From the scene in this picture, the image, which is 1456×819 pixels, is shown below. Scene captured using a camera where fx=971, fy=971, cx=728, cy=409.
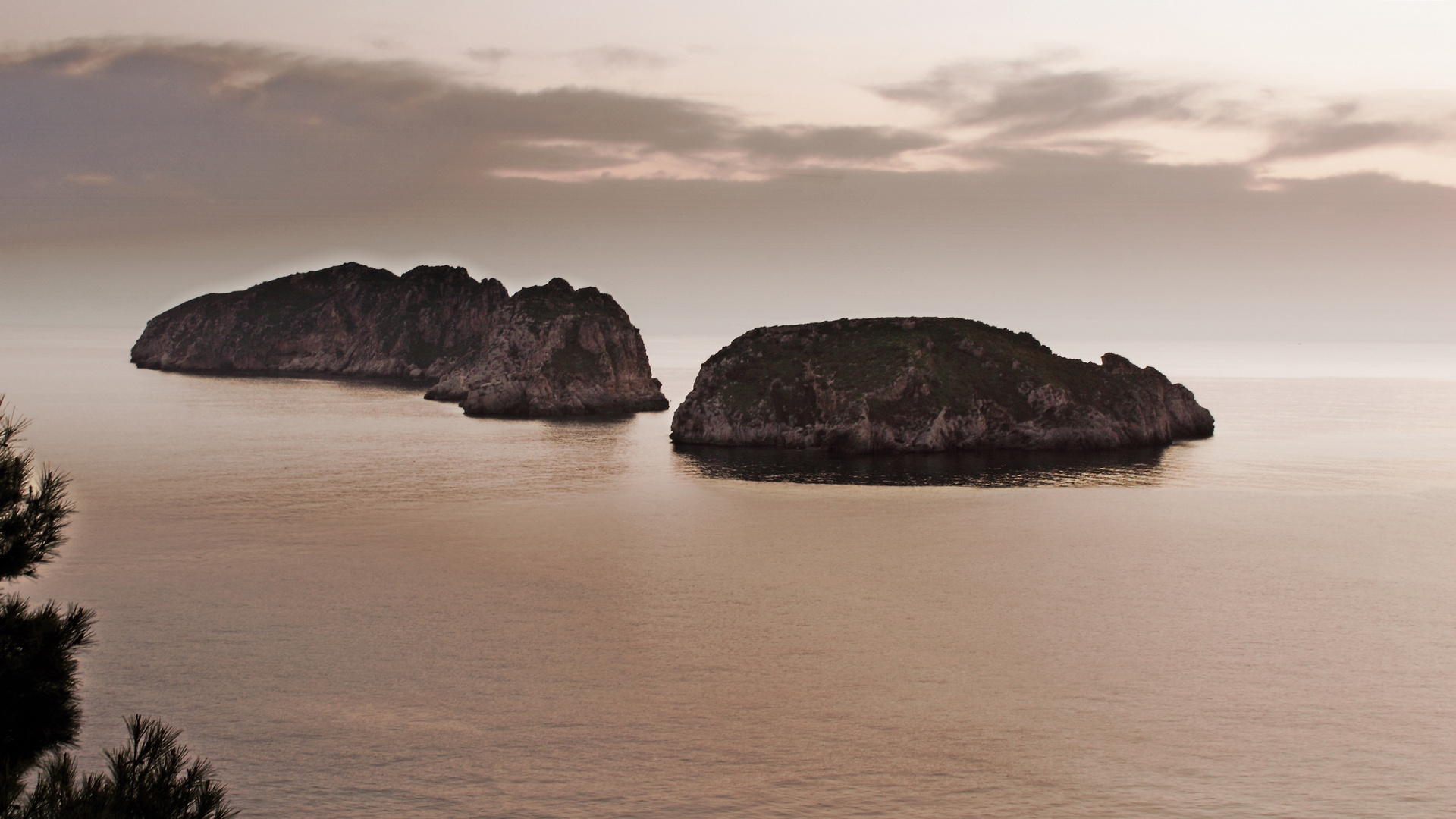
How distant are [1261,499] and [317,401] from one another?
461 feet

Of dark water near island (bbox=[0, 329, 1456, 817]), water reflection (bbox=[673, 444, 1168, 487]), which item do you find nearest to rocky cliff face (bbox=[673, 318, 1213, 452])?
water reflection (bbox=[673, 444, 1168, 487])

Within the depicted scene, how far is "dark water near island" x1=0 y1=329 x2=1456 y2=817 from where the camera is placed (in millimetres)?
24219

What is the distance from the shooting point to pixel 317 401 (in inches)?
6358

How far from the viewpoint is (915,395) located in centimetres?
9519

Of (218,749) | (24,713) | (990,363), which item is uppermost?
(990,363)

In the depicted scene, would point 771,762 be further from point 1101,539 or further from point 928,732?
point 1101,539

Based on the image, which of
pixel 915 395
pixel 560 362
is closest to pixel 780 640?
pixel 915 395

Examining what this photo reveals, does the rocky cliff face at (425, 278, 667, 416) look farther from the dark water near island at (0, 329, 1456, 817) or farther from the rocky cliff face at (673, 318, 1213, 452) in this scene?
the dark water near island at (0, 329, 1456, 817)

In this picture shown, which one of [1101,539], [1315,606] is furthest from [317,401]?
[1315,606]

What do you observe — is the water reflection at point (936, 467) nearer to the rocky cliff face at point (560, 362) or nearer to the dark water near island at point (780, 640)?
the dark water near island at point (780, 640)

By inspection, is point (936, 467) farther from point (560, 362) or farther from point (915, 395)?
point (560, 362)

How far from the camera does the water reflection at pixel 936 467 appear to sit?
254 feet

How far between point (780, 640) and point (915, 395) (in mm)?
62449

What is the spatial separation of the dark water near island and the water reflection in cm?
102
